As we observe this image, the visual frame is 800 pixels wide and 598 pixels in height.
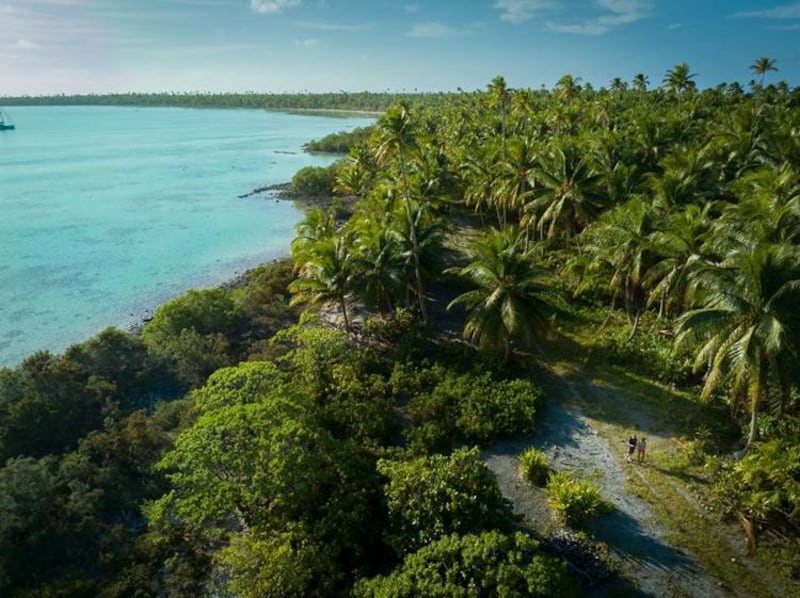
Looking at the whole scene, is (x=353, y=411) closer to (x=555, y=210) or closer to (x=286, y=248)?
(x=555, y=210)

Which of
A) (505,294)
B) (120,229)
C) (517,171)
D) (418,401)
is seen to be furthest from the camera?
(120,229)

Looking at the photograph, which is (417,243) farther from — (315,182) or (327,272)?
(315,182)

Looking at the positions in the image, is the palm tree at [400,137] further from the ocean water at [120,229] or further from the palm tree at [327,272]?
the ocean water at [120,229]

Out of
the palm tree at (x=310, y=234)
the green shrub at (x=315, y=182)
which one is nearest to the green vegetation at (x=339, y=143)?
the green shrub at (x=315, y=182)

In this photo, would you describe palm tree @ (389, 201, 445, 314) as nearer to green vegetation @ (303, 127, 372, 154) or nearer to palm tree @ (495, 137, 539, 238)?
palm tree @ (495, 137, 539, 238)

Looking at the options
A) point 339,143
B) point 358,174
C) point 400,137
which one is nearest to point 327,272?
point 400,137

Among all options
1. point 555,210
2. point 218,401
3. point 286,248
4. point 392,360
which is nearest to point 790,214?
point 555,210
